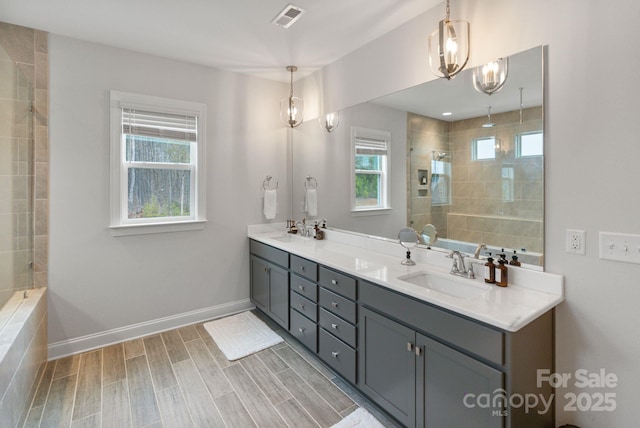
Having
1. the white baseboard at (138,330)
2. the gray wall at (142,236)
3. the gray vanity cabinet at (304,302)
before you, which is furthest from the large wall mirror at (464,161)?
the white baseboard at (138,330)

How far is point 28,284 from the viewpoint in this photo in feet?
7.97

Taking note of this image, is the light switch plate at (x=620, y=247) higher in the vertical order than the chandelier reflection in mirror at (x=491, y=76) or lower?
lower

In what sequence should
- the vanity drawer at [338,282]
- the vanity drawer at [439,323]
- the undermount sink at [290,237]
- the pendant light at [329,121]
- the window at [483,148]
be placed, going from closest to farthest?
the vanity drawer at [439,323] → the window at [483,148] → the vanity drawer at [338,282] → the pendant light at [329,121] → the undermount sink at [290,237]

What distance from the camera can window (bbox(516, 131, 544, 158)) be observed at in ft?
5.39

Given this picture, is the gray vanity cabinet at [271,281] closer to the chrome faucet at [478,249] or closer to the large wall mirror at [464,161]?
the large wall mirror at [464,161]

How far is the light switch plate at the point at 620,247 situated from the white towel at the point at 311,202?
2.33 metres

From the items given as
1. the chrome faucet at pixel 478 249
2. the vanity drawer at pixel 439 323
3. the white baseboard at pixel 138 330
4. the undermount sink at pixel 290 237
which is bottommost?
the white baseboard at pixel 138 330

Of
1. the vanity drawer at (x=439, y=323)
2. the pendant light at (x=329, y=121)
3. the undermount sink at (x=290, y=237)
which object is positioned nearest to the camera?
the vanity drawer at (x=439, y=323)

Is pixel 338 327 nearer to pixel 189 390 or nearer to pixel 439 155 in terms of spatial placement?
pixel 189 390

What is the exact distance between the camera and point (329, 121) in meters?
3.11

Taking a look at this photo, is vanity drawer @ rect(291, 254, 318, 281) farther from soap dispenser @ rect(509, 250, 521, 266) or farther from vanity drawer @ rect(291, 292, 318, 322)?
soap dispenser @ rect(509, 250, 521, 266)

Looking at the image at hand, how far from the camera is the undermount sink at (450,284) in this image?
1.75m

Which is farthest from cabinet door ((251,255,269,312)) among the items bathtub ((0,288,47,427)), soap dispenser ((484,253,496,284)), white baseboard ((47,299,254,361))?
soap dispenser ((484,253,496,284))

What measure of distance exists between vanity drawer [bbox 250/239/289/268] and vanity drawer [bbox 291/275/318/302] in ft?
0.59
